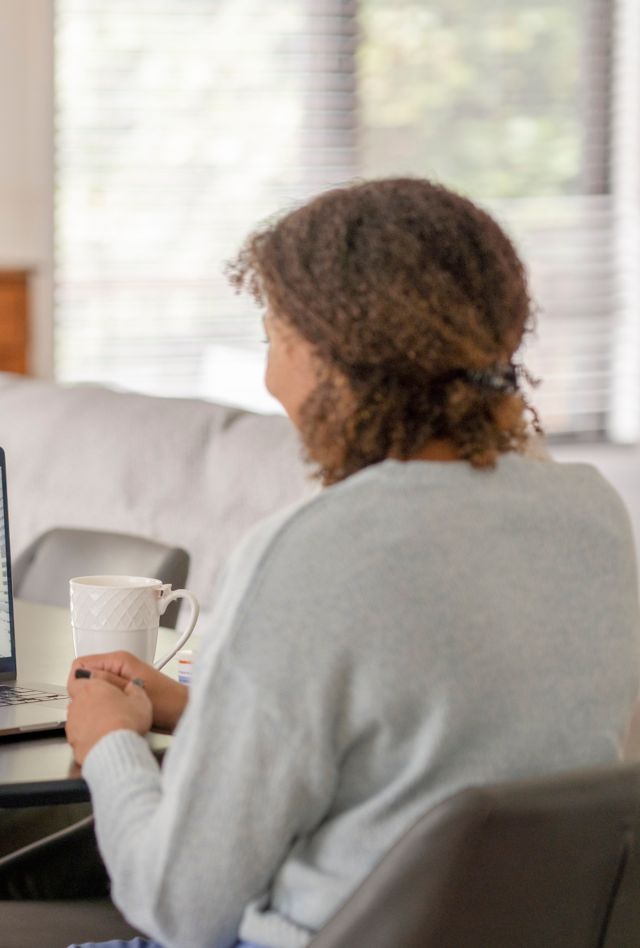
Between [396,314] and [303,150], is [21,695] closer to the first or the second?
[396,314]

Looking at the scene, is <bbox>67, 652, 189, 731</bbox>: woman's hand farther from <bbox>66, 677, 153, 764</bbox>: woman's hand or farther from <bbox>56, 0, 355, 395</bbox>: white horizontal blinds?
<bbox>56, 0, 355, 395</bbox>: white horizontal blinds

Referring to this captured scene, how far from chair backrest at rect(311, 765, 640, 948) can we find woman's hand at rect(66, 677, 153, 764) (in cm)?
29

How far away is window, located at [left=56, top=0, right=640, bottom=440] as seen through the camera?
15.5ft

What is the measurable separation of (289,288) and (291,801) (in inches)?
16.0

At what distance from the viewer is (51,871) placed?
1737 mm

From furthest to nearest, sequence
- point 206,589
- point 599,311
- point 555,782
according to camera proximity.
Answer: point 599,311, point 206,589, point 555,782

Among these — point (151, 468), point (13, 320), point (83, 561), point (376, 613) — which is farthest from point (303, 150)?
point (376, 613)

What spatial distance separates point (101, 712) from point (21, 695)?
281 mm

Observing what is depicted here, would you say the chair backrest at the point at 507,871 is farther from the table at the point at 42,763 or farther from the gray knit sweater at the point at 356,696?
the table at the point at 42,763

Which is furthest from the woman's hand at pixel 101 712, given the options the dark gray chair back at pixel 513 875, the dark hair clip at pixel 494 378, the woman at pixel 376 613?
the dark hair clip at pixel 494 378

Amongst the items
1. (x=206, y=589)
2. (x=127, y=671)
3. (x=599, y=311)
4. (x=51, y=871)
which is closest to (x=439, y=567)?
(x=127, y=671)

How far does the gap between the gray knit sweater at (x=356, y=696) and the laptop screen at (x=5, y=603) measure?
0.49m

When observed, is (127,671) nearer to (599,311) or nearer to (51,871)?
(51,871)

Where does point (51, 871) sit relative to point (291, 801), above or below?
below
